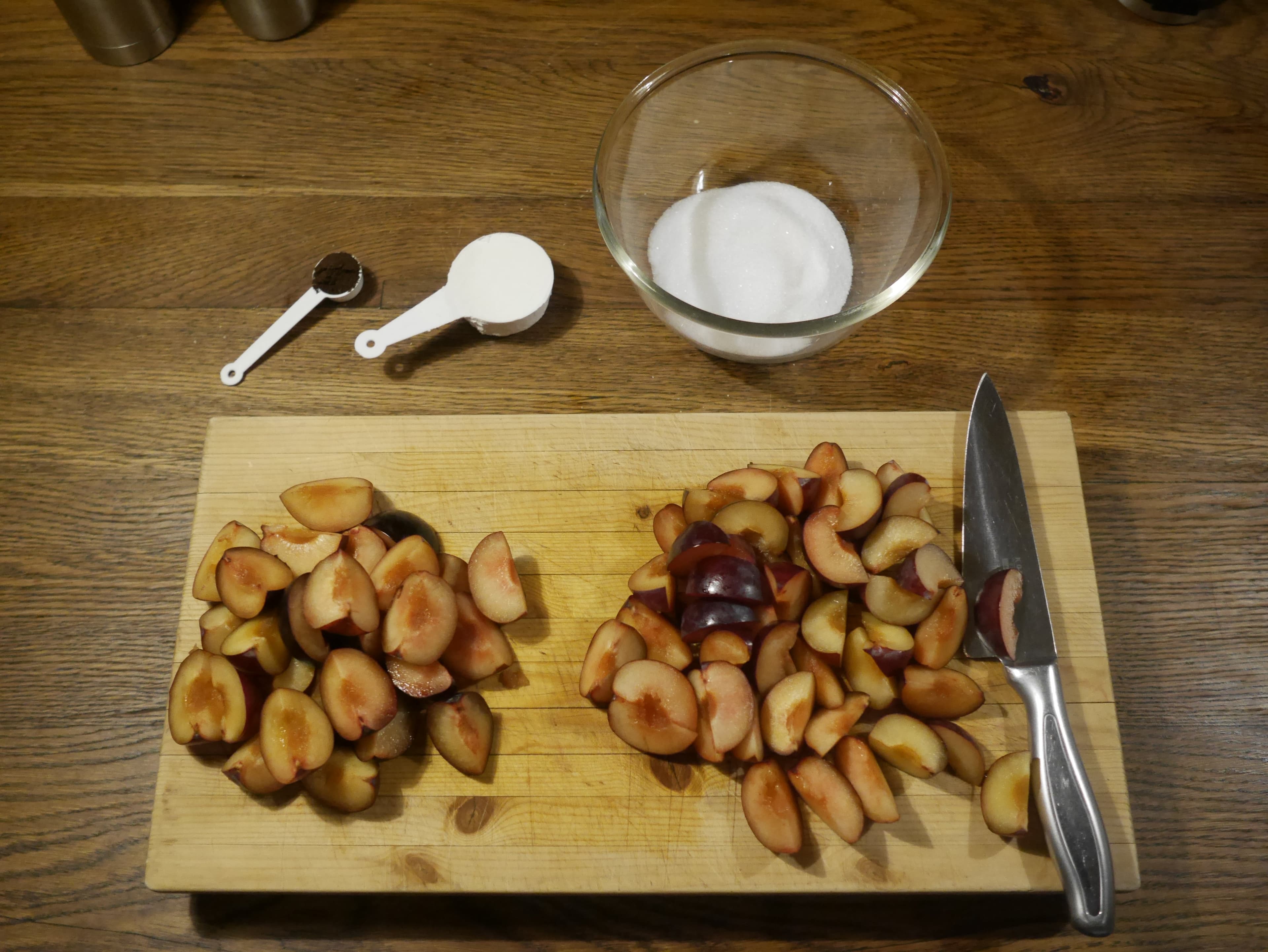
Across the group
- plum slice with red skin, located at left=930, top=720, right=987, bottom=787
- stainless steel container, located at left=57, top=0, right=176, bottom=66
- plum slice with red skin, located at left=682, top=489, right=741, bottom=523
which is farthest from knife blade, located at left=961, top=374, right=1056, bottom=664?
stainless steel container, located at left=57, top=0, right=176, bottom=66

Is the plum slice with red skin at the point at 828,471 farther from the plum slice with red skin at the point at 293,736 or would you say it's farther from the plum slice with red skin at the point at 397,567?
the plum slice with red skin at the point at 293,736

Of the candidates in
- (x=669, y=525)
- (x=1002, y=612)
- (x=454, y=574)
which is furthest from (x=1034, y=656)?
(x=454, y=574)

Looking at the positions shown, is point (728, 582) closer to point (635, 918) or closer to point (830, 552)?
point (830, 552)

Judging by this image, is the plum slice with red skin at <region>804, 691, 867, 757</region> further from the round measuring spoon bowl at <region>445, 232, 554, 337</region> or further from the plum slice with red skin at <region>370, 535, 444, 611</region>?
the round measuring spoon bowl at <region>445, 232, 554, 337</region>

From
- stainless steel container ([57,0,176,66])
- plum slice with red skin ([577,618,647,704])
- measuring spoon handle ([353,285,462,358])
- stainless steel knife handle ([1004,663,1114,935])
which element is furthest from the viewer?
stainless steel container ([57,0,176,66])

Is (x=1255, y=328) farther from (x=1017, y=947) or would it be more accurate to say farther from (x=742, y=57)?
(x=1017, y=947)

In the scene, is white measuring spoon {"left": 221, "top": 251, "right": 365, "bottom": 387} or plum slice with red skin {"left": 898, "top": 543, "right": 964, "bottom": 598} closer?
plum slice with red skin {"left": 898, "top": 543, "right": 964, "bottom": 598}

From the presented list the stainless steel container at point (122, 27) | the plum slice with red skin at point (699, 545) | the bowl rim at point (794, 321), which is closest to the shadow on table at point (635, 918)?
the plum slice with red skin at point (699, 545)
